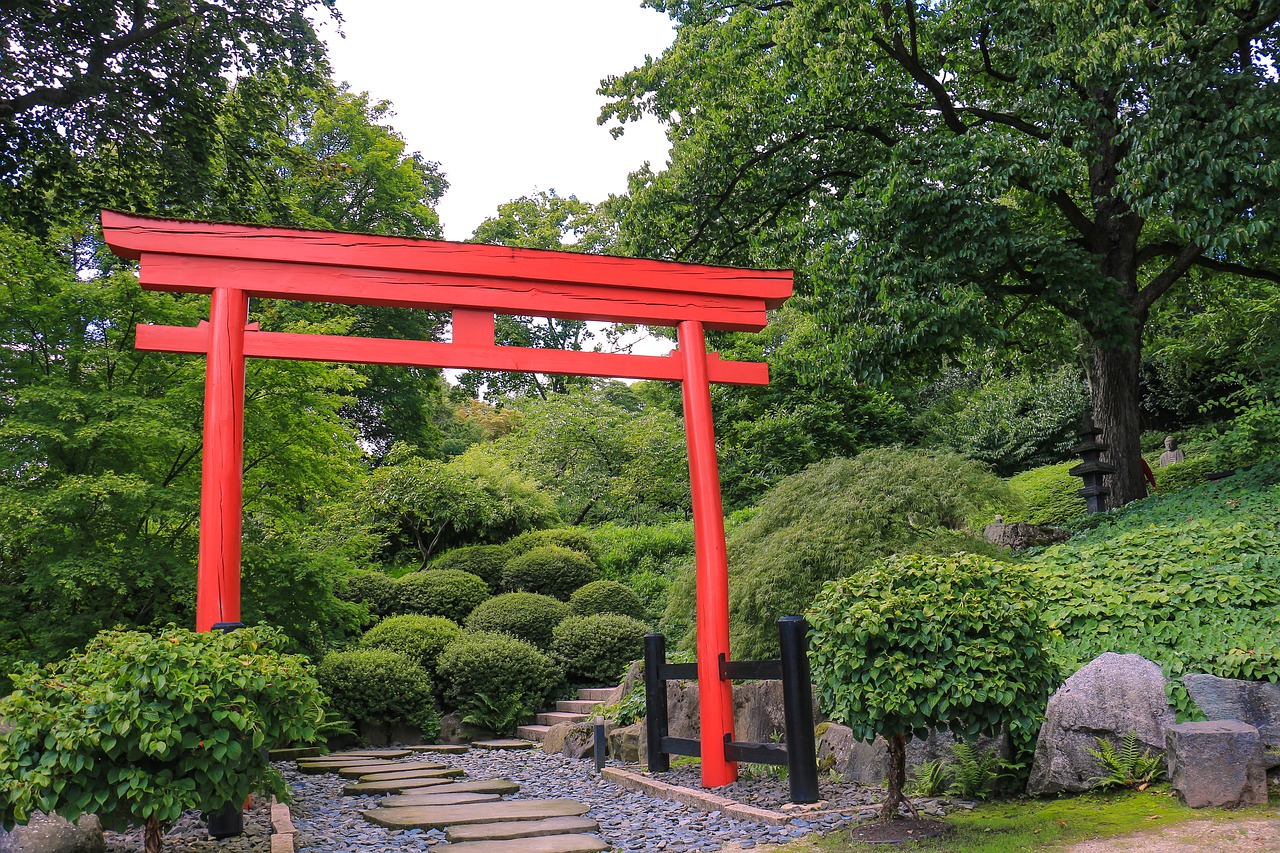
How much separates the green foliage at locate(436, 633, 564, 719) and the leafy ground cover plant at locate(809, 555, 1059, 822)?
613cm

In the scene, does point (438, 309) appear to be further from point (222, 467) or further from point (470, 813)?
point (470, 813)

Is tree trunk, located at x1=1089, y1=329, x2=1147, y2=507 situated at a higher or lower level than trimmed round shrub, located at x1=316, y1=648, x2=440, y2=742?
higher

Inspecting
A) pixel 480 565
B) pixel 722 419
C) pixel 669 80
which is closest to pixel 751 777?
pixel 480 565

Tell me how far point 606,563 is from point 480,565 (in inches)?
78.7

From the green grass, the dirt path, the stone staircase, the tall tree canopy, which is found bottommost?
the stone staircase

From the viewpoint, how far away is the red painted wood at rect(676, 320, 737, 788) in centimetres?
550

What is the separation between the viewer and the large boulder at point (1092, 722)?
4535 millimetres

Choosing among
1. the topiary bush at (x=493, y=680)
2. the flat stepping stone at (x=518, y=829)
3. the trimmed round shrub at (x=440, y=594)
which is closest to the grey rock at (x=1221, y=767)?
the flat stepping stone at (x=518, y=829)

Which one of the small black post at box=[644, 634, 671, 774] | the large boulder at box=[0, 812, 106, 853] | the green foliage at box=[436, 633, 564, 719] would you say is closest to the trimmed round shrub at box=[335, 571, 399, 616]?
the green foliage at box=[436, 633, 564, 719]

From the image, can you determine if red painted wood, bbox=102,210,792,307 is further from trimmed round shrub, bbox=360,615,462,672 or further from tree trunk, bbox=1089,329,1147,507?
tree trunk, bbox=1089,329,1147,507

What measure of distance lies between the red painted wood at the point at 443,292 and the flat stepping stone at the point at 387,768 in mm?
3614

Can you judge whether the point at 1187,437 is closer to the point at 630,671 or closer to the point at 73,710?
the point at 630,671

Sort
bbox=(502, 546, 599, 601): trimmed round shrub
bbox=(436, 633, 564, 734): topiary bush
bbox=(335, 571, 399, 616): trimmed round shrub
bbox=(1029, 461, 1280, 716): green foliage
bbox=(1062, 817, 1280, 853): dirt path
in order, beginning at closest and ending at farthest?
bbox=(1062, 817, 1280, 853): dirt path
bbox=(1029, 461, 1280, 716): green foliage
bbox=(436, 633, 564, 734): topiary bush
bbox=(335, 571, 399, 616): trimmed round shrub
bbox=(502, 546, 599, 601): trimmed round shrub

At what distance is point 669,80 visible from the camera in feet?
36.0
